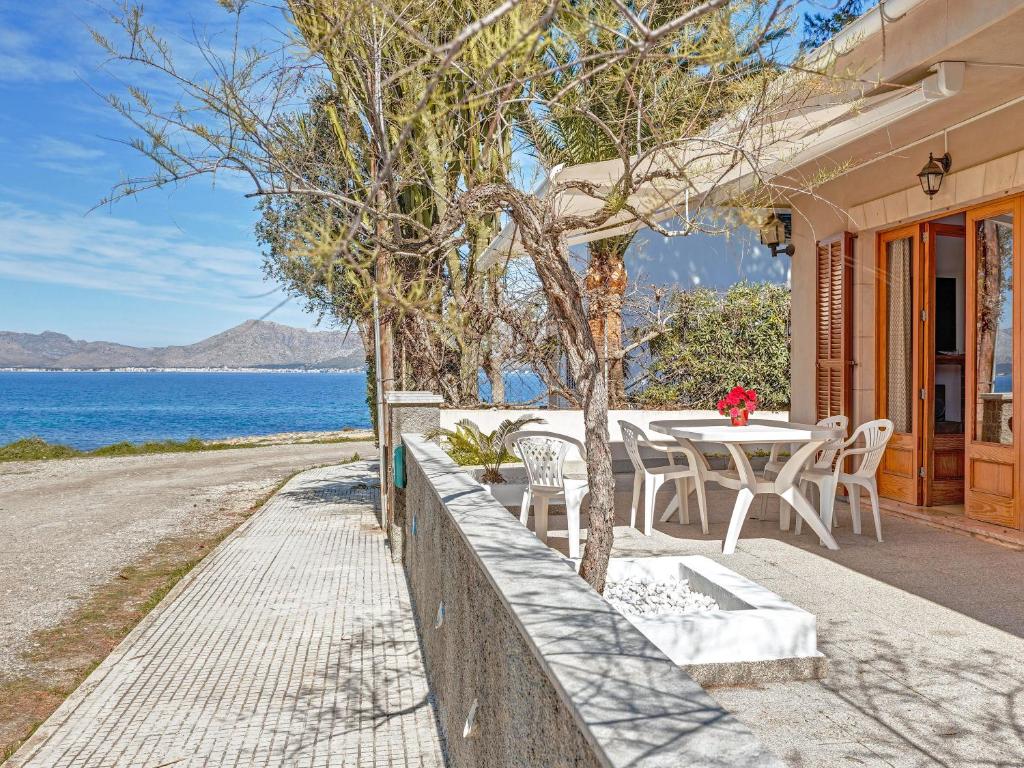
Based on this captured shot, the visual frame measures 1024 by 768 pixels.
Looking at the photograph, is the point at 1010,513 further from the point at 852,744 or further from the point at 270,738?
the point at 270,738

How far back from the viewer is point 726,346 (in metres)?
13.8

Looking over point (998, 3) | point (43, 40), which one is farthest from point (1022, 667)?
point (43, 40)

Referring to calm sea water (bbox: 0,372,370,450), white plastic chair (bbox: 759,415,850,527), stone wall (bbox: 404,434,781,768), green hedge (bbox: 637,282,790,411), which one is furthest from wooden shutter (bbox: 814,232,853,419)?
calm sea water (bbox: 0,372,370,450)

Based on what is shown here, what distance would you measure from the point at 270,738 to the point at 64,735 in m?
0.90

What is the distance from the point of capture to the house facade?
15.3ft

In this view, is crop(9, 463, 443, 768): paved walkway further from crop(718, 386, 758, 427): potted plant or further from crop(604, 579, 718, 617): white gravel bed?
crop(718, 386, 758, 427): potted plant

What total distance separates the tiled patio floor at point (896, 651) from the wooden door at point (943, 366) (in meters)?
1.16

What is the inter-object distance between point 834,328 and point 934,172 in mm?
1963

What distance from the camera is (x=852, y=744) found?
109 inches

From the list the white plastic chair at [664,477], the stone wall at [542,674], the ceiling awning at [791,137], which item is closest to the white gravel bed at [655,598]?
the stone wall at [542,674]

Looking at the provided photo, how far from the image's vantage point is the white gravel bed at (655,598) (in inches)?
158

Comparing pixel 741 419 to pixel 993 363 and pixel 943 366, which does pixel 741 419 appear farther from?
pixel 943 366

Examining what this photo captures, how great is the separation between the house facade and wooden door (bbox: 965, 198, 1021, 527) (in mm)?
12

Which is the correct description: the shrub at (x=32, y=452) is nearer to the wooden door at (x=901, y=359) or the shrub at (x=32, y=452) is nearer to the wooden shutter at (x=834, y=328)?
the wooden shutter at (x=834, y=328)
